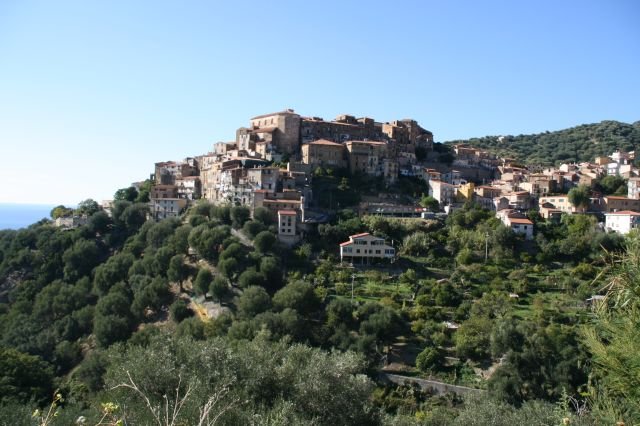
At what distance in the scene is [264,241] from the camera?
4428cm

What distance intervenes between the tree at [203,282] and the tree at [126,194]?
25.4 m

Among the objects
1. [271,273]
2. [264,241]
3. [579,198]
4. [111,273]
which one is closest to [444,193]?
[579,198]

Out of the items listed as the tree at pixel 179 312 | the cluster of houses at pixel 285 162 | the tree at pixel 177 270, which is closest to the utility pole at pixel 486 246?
the cluster of houses at pixel 285 162

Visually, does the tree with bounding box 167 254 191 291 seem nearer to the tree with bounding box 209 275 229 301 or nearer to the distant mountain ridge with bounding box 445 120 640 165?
the tree with bounding box 209 275 229 301

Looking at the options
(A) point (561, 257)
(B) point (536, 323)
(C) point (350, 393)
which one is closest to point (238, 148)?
(A) point (561, 257)

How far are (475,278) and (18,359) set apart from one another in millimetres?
30641

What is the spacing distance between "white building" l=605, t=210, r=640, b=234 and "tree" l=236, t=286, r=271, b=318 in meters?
31.3

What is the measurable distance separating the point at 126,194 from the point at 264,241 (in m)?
27.3

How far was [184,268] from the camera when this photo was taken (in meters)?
44.6

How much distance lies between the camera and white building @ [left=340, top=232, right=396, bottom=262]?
147 ft

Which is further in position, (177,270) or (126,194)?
(126,194)

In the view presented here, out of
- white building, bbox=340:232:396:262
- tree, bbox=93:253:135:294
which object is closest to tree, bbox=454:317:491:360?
white building, bbox=340:232:396:262

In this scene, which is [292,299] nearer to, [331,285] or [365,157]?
[331,285]

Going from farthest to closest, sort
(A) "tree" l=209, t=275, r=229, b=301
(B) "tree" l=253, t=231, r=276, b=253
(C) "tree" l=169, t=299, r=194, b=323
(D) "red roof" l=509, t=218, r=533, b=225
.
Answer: (D) "red roof" l=509, t=218, r=533, b=225, (B) "tree" l=253, t=231, r=276, b=253, (A) "tree" l=209, t=275, r=229, b=301, (C) "tree" l=169, t=299, r=194, b=323
